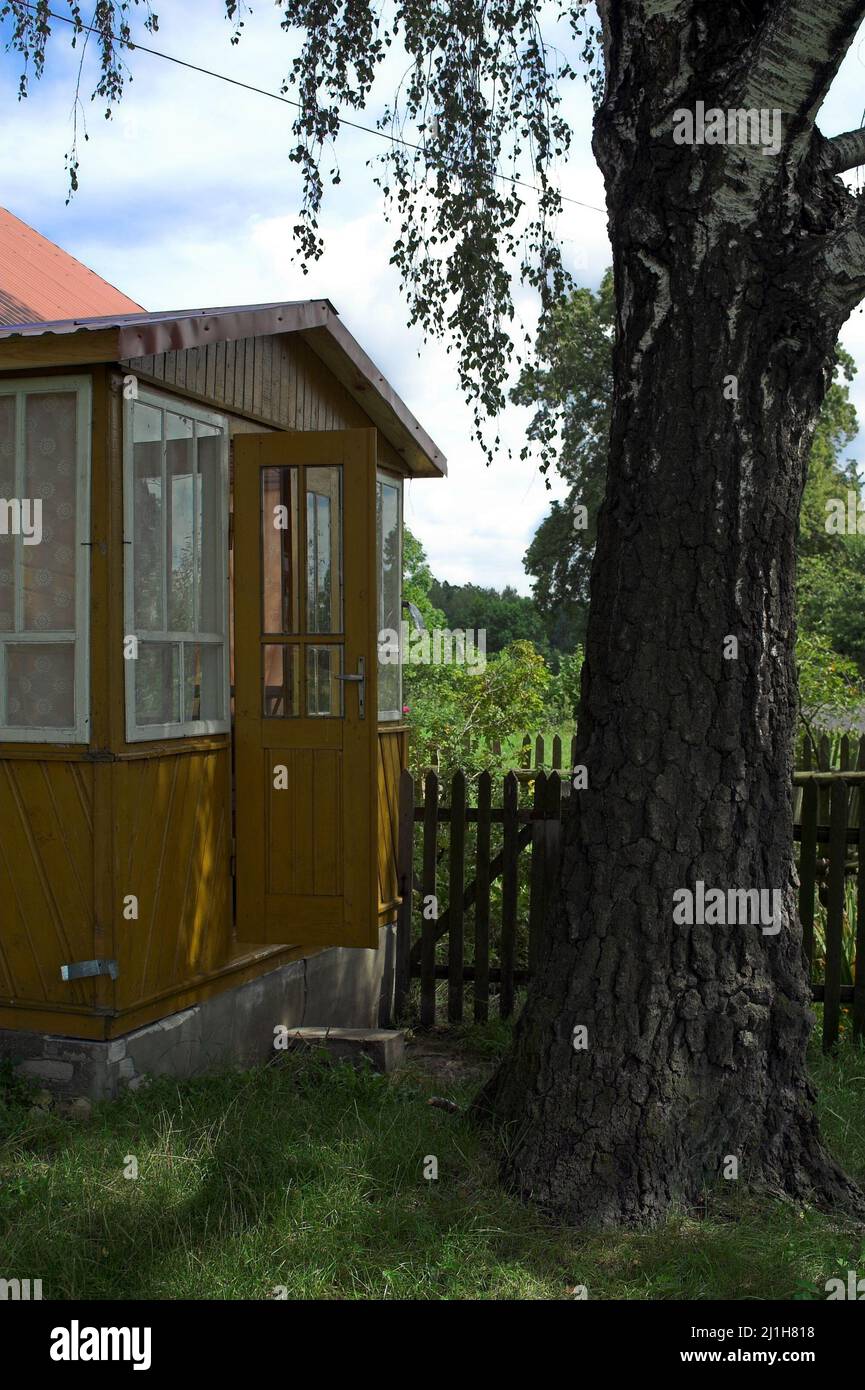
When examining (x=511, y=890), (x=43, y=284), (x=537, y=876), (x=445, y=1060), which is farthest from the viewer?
(x=43, y=284)

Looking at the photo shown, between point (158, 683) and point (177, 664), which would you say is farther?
point (177, 664)

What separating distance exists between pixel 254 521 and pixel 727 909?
3360 mm

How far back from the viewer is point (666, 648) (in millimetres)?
4730

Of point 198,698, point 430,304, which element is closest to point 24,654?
point 198,698

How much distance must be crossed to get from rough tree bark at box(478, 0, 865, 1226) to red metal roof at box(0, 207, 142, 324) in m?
A: 4.65

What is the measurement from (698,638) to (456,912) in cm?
359

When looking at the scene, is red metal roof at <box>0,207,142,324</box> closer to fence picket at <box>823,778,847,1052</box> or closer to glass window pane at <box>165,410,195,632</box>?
glass window pane at <box>165,410,195,632</box>

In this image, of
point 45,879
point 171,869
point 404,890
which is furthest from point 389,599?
point 45,879

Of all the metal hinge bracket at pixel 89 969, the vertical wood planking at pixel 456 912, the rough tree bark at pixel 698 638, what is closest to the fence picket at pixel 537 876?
the vertical wood planking at pixel 456 912

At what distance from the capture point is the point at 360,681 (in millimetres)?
6793

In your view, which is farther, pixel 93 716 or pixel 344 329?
pixel 344 329

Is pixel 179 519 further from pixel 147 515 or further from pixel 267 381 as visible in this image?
pixel 267 381

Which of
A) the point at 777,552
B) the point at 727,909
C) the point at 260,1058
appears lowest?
the point at 260,1058

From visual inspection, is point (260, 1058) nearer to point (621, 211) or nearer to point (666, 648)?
point (666, 648)
